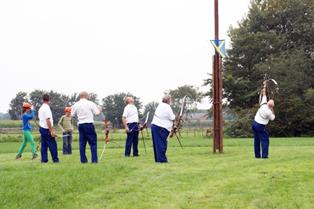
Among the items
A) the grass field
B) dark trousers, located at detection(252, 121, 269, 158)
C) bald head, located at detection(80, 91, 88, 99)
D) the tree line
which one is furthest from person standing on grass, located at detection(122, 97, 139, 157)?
the tree line

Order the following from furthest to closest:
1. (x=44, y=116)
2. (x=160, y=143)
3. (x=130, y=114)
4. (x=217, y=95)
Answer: (x=217, y=95), (x=130, y=114), (x=44, y=116), (x=160, y=143)

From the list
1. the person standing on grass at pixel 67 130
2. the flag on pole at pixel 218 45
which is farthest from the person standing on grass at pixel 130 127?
the person standing on grass at pixel 67 130

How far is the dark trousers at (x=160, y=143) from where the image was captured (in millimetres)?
14203

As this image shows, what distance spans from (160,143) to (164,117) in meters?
0.73

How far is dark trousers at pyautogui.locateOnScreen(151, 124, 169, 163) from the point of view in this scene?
46.6 feet

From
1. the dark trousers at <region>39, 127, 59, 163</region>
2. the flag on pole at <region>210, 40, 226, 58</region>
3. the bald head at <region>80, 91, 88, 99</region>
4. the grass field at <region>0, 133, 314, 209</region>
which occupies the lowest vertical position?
the grass field at <region>0, 133, 314, 209</region>

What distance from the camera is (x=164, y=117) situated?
14539mm

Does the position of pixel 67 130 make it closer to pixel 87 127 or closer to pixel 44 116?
pixel 44 116

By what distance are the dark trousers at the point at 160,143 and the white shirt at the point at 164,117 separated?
11 cm

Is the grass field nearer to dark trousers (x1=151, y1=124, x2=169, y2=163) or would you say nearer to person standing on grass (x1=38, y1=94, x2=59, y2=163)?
dark trousers (x1=151, y1=124, x2=169, y2=163)

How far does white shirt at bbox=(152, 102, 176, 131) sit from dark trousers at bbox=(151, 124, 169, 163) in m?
0.11

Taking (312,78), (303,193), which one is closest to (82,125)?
(303,193)

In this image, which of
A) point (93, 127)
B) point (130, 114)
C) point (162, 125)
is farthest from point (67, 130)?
point (162, 125)

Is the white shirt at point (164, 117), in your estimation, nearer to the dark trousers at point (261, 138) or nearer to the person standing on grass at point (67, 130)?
the dark trousers at point (261, 138)
